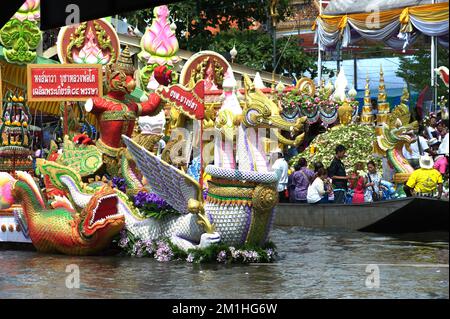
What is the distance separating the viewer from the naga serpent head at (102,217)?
32.3ft

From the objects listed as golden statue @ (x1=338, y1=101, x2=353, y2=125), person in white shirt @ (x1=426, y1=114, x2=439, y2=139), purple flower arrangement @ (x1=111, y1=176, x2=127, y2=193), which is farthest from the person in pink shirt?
purple flower arrangement @ (x1=111, y1=176, x2=127, y2=193)

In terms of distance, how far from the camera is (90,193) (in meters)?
10.2

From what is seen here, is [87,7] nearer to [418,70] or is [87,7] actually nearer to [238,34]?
[418,70]

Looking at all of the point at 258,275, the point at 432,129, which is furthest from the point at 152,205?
the point at 432,129

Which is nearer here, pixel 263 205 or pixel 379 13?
pixel 263 205

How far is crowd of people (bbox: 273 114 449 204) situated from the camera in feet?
41.6

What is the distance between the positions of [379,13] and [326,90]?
10.2 ft

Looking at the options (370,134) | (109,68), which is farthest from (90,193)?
(370,134)

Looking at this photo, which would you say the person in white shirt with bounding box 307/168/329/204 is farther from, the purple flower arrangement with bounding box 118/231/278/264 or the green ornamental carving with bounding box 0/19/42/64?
the green ornamental carving with bounding box 0/19/42/64

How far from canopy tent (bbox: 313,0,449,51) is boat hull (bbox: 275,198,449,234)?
501cm

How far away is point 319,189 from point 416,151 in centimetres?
277

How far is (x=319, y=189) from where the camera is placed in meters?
13.5
